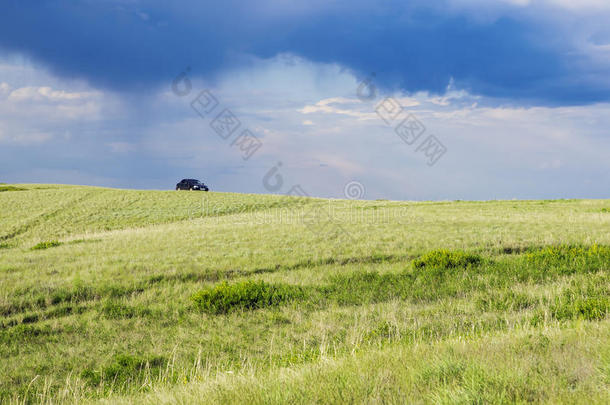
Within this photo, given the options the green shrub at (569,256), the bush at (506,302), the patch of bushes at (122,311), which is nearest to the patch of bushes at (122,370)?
the patch of bushes at (122,311)

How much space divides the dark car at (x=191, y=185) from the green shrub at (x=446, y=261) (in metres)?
A: 52.6

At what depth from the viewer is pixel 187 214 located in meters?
41.4

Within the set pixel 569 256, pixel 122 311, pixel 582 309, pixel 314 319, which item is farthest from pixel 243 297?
pixel 569 256

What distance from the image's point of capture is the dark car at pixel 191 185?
6328cm

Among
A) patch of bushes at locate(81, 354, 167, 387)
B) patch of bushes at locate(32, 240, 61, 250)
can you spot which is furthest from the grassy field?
patch of bushes at locate(32, 240, 61, 250)

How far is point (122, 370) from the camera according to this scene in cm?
754

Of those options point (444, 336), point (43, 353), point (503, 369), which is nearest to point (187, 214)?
point (43, 353)

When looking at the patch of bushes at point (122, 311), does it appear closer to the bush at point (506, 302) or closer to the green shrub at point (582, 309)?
the bush at point (506, 302)

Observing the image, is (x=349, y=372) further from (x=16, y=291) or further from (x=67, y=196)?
(x=67, y=196)

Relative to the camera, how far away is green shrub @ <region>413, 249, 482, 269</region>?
1388cm

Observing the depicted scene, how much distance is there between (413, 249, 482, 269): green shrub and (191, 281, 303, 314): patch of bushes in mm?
4423

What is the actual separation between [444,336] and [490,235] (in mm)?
13128

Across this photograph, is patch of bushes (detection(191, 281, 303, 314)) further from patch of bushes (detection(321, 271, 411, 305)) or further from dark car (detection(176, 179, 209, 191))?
dark car (detection(176, 179, 209, 191))

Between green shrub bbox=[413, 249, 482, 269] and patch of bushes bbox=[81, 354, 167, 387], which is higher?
green shrub bbox=[413, 249, 482, 269]
